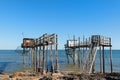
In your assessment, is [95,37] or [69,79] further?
[95,37]

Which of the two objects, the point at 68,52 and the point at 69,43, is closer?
the point at 69,43

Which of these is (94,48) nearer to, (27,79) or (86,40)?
(86,40)

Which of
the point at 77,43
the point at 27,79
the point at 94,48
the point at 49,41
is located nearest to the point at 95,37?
the point at 94,48

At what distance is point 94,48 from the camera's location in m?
37.6

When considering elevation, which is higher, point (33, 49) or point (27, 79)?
point (33, 49)

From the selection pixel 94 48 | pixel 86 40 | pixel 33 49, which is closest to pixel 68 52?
pixel 33 49

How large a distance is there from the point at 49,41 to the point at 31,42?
32.1 ft

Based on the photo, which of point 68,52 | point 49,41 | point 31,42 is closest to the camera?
point 49,41

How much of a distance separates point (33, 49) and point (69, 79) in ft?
79.1

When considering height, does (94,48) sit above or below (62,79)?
above

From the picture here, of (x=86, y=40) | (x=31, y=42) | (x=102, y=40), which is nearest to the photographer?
(x=102, y=40)

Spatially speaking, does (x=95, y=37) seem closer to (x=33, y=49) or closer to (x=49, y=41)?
(x=49, y=41)

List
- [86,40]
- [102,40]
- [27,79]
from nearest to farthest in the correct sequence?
[27,79] < [102,40] < [86,40]

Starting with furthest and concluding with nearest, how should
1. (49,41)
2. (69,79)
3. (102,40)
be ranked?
(102,40) → (49,41) → (69,79)
